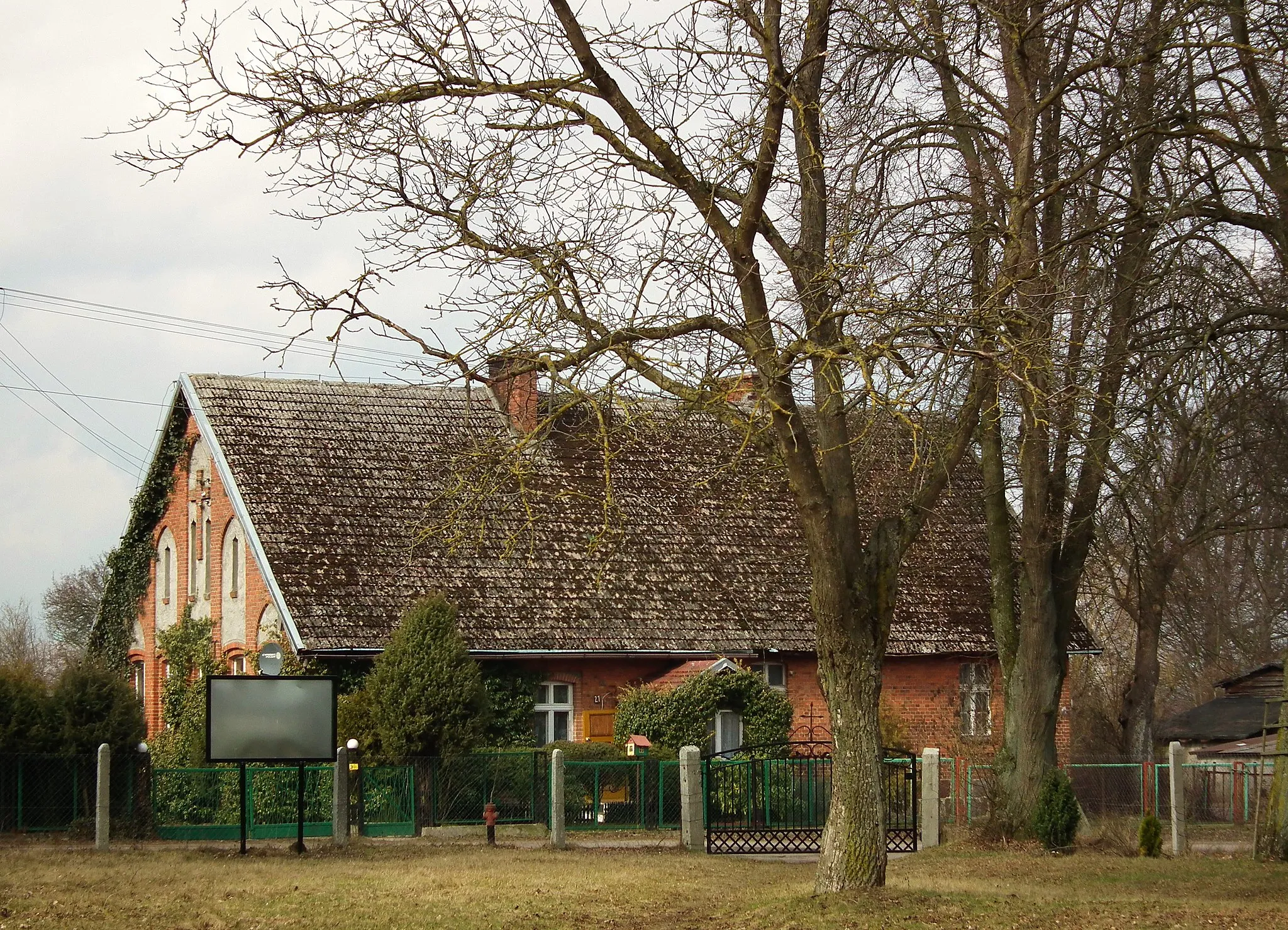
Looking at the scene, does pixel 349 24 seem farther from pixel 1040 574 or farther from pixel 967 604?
pixel 967 604

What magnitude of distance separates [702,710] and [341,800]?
749 centimetres

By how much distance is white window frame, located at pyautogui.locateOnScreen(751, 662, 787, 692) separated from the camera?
90.9 ft

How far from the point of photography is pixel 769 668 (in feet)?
92.2

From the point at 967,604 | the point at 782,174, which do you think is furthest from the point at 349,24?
the point at 967,604

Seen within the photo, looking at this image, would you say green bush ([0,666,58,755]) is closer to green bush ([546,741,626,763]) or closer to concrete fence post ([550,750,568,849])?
concrete fence post ([550,750,568,849])

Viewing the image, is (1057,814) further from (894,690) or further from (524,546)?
(524,546)

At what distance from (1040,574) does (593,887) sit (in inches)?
351

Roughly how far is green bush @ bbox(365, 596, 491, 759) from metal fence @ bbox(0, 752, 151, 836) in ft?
11.9

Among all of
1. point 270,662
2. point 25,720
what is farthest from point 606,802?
point 25,720

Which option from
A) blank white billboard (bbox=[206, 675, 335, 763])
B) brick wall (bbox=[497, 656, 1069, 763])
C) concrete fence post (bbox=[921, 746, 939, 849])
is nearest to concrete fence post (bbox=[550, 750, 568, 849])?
blank white billboard (bbox=[206, 675, 335, 763])

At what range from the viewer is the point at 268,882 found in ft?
46.7

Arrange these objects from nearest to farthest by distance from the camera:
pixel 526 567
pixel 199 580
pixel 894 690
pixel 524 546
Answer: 1. pixel 524 546
2. pixel 526 567
3. pixel 894 690
4. pixel 199 580

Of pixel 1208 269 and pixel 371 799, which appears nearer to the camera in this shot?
pixel 1208 269

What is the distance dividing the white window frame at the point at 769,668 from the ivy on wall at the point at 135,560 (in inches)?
484
